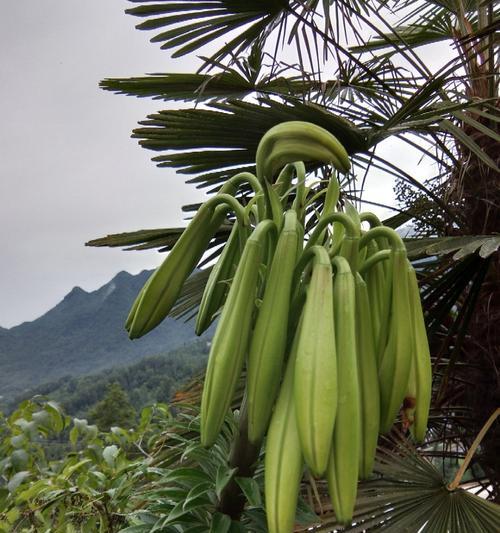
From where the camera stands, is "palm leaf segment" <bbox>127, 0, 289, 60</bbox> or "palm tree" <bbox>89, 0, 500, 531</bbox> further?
"palm leaf segment" <bbox>127, 0, 289, 60</bbox>

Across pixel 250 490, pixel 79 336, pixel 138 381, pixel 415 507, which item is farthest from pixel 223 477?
pixel 79 336

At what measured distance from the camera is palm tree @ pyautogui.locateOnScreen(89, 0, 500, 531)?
839 millimetres

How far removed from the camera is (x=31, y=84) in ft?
10.1

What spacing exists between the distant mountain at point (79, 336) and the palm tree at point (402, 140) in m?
4.37

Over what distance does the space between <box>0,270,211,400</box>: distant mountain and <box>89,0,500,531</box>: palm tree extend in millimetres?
4367

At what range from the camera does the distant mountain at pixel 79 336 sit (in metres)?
5.52

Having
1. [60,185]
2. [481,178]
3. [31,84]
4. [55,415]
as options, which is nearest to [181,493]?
[55,415]

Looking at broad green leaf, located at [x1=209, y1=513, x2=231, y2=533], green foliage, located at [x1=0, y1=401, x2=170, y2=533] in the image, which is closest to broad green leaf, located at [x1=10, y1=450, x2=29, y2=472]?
green foliage, located at [x1=0, y1=401, x2=170, y2=533]

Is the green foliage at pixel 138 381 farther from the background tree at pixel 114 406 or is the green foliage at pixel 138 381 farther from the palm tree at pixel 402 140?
the palm tree at pixel 402 140

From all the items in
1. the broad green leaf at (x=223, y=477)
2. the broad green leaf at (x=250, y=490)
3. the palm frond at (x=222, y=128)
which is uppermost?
the palm frond at (x=222, y=128)

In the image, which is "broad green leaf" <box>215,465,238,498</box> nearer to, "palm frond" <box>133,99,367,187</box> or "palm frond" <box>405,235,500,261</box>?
"palm frond" <box>405,235,500,261</box>

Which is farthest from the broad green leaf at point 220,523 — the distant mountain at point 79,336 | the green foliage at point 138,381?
the distant mountain at point 79,336

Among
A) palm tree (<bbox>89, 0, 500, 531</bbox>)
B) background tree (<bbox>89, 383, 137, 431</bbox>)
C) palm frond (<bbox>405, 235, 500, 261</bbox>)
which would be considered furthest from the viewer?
background tree (<bbox>89, 383, 137, 431</bbox>)

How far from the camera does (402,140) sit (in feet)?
3.91
